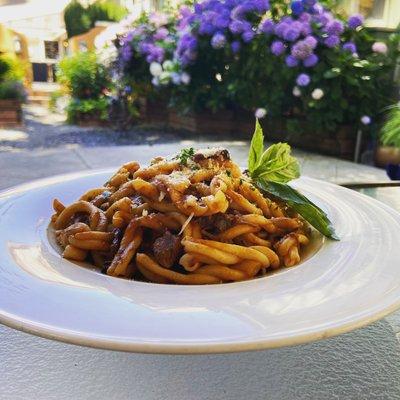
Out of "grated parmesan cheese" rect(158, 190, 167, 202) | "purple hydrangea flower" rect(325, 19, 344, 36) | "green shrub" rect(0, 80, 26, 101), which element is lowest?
"green shrub" rect(0, 80, 26, 101)

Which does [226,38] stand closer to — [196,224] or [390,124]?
[390,124]

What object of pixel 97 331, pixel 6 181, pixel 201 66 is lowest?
pixel 6 181

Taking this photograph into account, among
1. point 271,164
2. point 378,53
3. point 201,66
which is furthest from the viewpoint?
point 201,66

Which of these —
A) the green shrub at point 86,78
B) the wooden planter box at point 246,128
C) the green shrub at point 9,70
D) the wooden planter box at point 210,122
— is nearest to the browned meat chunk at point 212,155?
the wooden planter box at point 246,128

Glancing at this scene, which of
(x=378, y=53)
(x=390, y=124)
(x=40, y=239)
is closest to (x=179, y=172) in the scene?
(x=40, y=239)

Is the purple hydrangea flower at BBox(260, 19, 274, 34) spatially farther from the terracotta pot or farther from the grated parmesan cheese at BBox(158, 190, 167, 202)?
the grated parmesan cheese at BBox(158, 190, 167, 202)

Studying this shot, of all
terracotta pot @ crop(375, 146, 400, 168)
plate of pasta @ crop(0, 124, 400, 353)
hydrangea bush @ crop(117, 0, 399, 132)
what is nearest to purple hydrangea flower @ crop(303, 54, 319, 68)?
hydrangea bush @ crop(117, 0, 399, 132)

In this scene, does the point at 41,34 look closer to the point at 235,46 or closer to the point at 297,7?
the point at 235,46
